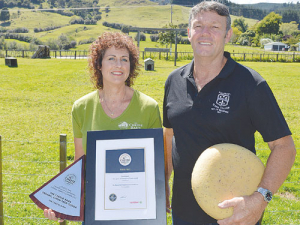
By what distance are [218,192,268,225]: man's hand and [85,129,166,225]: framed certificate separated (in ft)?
1.88

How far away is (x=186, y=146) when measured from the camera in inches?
106

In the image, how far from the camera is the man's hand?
6.99 ft

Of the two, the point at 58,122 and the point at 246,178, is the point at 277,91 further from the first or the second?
the point at 246,178

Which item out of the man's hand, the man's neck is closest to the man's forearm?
the man's hand

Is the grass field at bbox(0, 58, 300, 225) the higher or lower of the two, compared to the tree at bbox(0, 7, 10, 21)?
lower

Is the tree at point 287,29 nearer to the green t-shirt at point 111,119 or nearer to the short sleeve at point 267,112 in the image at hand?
the green t-shirt at point 111,119

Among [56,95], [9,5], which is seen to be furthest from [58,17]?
[56,95]

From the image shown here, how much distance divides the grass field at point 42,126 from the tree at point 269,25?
104m

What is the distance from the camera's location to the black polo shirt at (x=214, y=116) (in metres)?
2.36

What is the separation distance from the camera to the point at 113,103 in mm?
3080

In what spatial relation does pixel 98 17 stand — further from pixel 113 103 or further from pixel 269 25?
pixel 113 103

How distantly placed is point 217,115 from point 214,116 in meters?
0.03

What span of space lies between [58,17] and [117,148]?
164748mm

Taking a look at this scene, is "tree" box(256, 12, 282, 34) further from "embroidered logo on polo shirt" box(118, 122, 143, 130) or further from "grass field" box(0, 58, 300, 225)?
"embroidered logo on polo shirt" box(118, 122, 143, 130)
